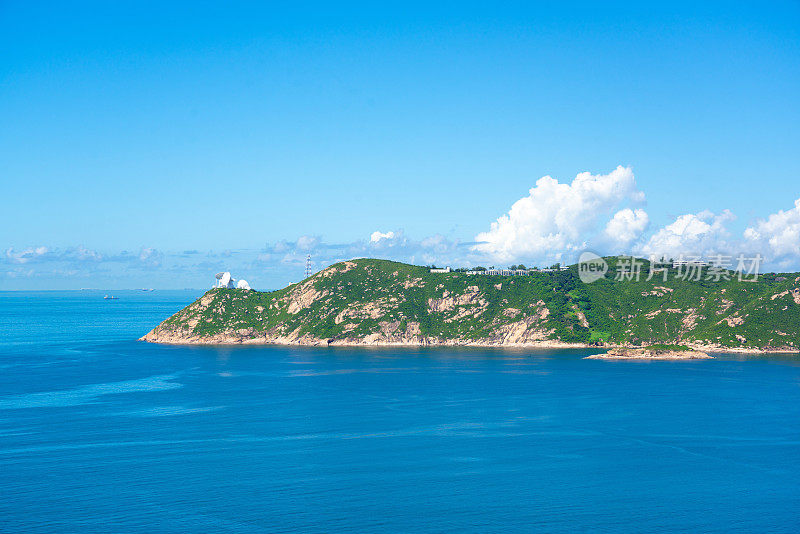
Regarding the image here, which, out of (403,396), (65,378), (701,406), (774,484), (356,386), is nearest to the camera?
(774,484)

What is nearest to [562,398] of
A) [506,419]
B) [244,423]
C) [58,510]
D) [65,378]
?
[506,419]

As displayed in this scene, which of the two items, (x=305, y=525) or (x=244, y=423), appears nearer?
(x=305, y=525)

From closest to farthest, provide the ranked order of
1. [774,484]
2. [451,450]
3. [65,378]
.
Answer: [774,484], [451,450], [65,378]

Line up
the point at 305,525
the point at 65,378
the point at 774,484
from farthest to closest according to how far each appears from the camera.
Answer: the point at 65,378
the point at 774,484
the point at 305,525

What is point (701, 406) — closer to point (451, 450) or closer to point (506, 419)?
point (506, 419)

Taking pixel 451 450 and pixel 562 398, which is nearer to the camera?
pixel 451 450

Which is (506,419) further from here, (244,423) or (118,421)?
(118,421)

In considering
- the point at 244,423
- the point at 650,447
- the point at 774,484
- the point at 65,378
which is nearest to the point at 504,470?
the point at 650,447
